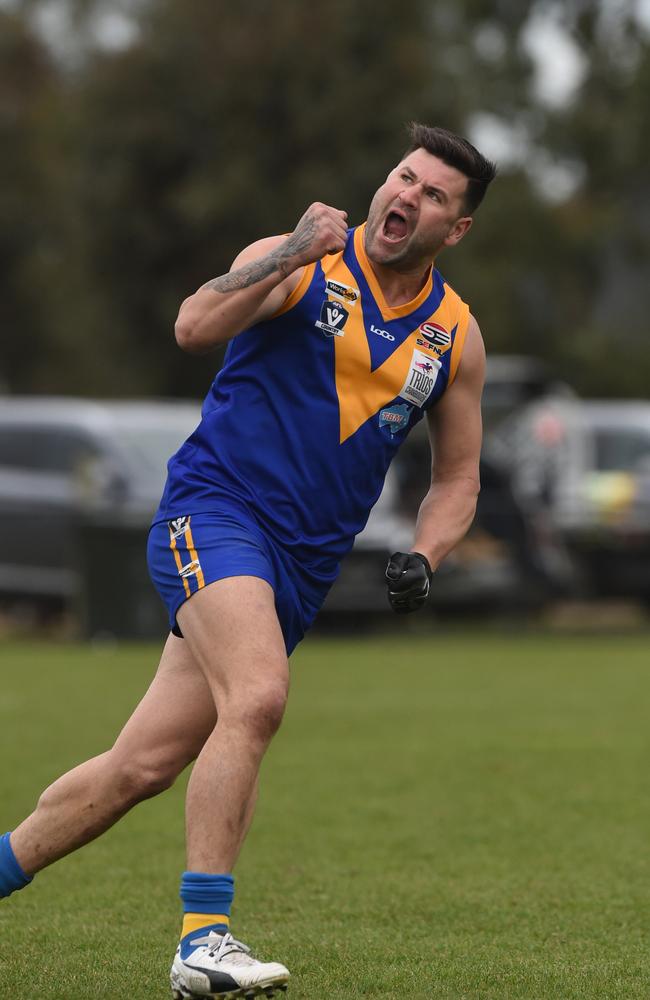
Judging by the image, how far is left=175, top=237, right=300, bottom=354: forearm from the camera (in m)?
5.25

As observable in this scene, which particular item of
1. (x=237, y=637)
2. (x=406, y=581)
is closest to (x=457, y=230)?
(x=406, y=581)

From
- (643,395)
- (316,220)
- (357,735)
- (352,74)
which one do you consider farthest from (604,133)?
(316,220)

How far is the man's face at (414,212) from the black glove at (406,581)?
33.7 inches

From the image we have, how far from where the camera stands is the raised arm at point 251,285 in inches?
207

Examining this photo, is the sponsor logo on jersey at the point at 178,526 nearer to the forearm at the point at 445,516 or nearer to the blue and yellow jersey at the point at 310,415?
the blue and yellow jersey at the point at 310,415

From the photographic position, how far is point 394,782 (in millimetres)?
10156

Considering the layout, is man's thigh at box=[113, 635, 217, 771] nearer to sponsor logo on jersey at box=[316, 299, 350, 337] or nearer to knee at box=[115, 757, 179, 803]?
knee at box=[115, 757, 179, 803]

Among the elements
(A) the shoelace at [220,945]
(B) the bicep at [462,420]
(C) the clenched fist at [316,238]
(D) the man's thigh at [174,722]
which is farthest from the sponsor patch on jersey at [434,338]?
(A) the shoelace at [220,945]

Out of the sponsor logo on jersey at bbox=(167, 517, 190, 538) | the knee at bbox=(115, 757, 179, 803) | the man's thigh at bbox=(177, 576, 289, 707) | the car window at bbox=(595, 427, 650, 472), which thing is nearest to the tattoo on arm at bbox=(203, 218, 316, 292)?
the sponsor logo on jersey at bbox=(167, 517, 190, 538)

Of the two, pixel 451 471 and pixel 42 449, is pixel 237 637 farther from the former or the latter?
pixel 42 449

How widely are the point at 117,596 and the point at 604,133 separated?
27.6m

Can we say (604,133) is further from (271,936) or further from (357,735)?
(271,936)

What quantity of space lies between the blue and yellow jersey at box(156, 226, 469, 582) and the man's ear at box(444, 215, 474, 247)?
25cm

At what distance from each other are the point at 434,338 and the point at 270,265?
0.65 m
